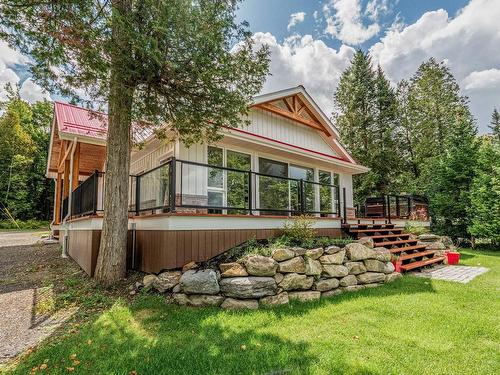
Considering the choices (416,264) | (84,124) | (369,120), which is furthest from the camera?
(369,120)

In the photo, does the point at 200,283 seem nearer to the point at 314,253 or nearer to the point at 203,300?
the point at 203,300

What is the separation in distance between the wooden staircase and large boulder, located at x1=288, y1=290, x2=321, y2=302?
10.9ft

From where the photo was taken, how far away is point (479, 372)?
9.00 ft

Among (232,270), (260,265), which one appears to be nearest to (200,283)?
(232,270)

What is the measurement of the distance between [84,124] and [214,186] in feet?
19.1

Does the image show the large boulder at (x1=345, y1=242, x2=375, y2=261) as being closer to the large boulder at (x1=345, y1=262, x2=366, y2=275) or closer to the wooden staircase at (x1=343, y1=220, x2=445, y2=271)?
the large boulder at (x1=345, y1=262, x2=366, y2=275)

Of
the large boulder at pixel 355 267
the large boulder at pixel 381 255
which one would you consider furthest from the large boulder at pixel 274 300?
the large boulder at pixel 381 255

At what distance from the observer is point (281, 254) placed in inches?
192

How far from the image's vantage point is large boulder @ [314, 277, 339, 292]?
16.7ft

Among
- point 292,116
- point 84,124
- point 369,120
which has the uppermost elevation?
point 369,120

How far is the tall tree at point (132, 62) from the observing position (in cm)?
459

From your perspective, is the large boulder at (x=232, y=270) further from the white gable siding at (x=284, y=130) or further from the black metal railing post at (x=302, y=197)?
the white gable siding at (x=284, y=130)

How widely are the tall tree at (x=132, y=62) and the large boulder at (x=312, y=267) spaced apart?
3284 mm

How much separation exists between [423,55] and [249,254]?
27468 mm
